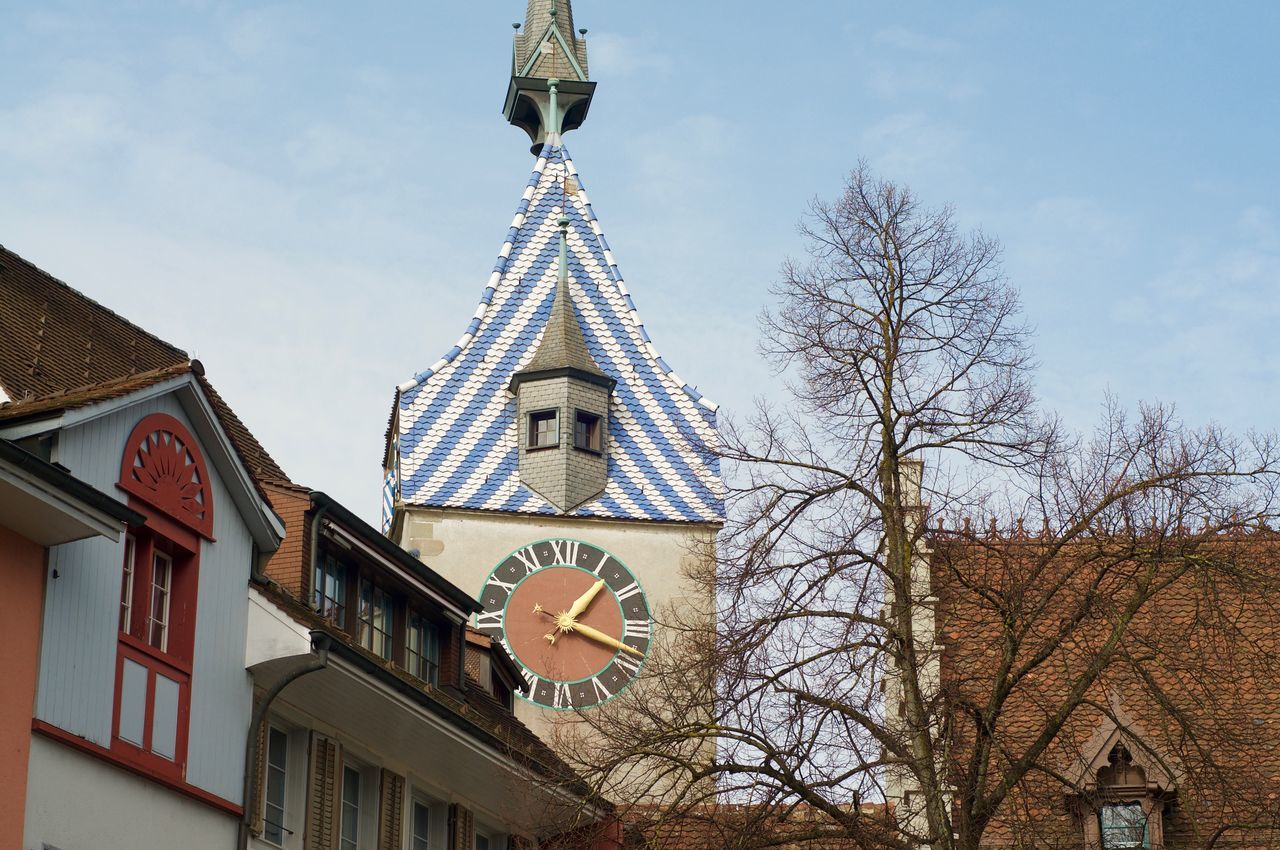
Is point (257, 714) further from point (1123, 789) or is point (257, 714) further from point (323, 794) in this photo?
point (1123, 789)

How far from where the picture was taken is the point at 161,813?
16125 mm

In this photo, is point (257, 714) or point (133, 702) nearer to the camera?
point (133, 702)

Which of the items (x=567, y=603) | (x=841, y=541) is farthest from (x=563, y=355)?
(x=841, y=541)

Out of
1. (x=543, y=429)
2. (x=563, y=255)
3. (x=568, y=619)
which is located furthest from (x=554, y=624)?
(x=563, y=255)

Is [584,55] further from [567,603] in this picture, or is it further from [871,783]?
[871,783]

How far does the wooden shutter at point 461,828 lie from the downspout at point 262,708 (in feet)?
11.8

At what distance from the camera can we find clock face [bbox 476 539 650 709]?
35156mm

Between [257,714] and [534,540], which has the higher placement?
[534,540]

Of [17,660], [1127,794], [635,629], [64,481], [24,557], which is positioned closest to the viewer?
[64,481]

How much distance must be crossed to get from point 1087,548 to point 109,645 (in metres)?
6.60

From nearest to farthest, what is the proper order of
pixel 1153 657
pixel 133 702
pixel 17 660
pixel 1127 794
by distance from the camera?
pixel 17 660, pixel 133 702, pixel 1153 657, pixel 1127 794

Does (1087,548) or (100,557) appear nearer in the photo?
(100,557)

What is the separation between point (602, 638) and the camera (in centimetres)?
3566

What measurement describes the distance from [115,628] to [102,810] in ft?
3.71
